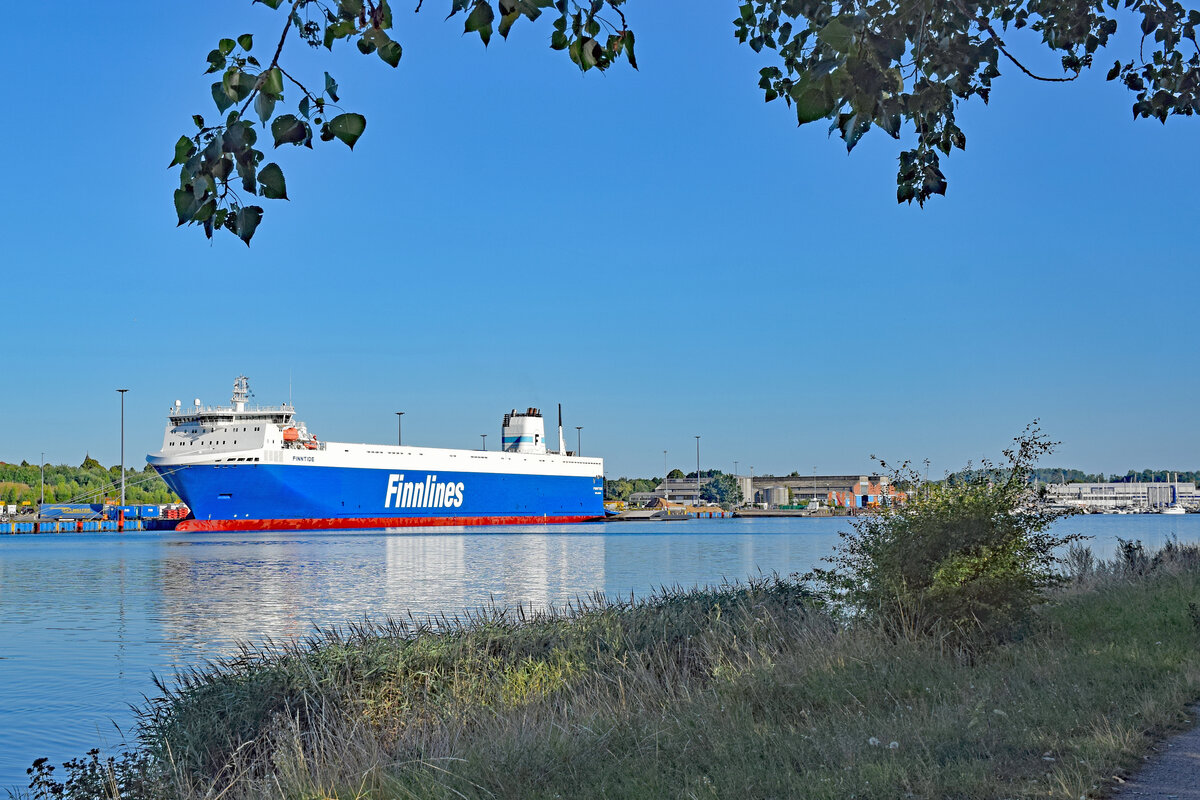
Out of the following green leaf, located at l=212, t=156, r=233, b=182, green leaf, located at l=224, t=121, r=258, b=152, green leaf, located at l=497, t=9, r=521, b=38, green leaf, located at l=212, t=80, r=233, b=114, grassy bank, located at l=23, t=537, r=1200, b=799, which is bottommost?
grassy bank, located at l=23, t=537, r=1200, b=799

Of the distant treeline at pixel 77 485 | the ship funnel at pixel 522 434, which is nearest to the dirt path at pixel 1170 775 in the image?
the ship funnel at pixel 522 434

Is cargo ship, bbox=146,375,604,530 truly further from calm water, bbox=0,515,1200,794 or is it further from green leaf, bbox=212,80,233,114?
green leaf, bbox=212,80,233,114

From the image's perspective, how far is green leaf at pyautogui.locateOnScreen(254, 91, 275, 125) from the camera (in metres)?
2.91

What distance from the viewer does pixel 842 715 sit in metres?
7.24

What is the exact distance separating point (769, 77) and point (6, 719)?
1269 centimetres

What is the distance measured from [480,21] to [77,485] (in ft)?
500

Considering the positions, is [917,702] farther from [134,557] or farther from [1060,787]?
[134,557]

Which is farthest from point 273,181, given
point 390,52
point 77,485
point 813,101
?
point 77,485

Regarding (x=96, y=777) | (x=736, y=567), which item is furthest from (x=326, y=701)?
(x=736, y=567)

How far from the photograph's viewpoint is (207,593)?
30.0 metres

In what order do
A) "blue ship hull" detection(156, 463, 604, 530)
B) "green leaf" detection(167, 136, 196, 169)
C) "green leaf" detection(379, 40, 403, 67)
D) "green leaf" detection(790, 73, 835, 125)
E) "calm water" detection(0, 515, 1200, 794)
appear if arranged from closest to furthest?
"green leaf" detection(167, 136, 196, 169) → "green leaf" detection(790, 73, 835, 125) → "green leaf" detection(379, 40, 403, 67) → "calm water" detection(0, 515, 1200, 794) → "blue ship hull" detection(156, 463, 604, 530)

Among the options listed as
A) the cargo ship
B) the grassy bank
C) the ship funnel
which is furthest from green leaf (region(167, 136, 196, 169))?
the ship funnel

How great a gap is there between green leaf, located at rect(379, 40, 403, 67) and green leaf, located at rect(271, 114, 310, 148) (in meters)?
0.45

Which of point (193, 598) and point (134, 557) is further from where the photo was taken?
point (134, 557)
